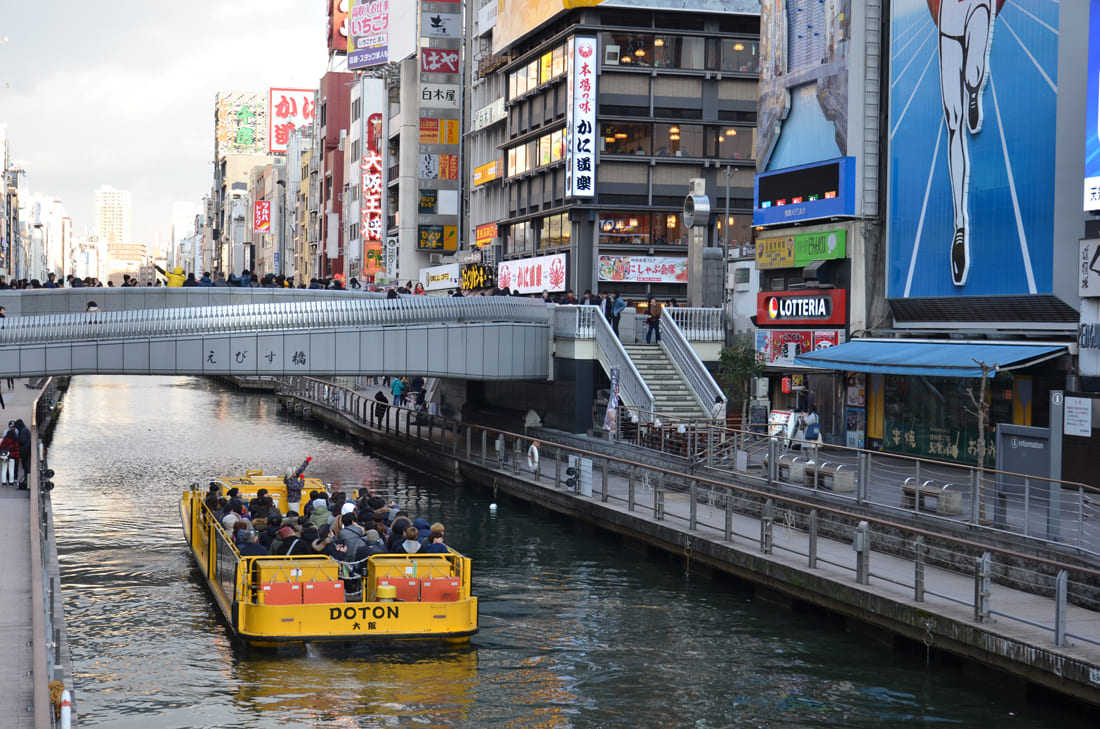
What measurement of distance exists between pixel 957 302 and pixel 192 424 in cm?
4603

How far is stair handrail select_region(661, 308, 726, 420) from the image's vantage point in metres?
41.0

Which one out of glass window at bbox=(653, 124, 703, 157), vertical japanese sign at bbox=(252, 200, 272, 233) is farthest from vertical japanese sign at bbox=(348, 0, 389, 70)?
vertical japanese sign at bbox=(252, 200, 272, 233)

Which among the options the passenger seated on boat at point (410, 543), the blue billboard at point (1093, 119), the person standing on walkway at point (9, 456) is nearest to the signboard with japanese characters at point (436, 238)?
the person standing on walkway at point (9, 456)

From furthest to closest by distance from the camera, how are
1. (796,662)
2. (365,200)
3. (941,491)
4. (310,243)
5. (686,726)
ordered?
(310,243) < (365,200) < (941,491) < (796,662) < (686,726)

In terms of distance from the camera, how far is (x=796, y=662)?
2114 centimetres

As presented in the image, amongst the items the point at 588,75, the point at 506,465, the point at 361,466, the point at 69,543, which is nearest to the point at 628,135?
the point at 588,75

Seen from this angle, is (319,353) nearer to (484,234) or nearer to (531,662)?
(531,662)

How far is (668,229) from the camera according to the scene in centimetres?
6519

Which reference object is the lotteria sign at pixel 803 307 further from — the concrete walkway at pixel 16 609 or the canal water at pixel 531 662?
the concrete walkway at pixel 16 609

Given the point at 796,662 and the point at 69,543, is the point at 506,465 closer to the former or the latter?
the point at 69,543

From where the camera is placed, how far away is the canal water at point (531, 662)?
59.8ft

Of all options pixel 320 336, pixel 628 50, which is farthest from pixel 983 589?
pixel 628 50

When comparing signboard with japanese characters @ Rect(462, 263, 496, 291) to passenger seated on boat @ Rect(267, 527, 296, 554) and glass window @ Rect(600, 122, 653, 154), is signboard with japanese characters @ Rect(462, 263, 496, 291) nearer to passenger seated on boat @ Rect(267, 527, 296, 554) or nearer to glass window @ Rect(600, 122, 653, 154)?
glass window @ Rect(600, 122, 653, 154)

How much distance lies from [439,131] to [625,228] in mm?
33219
